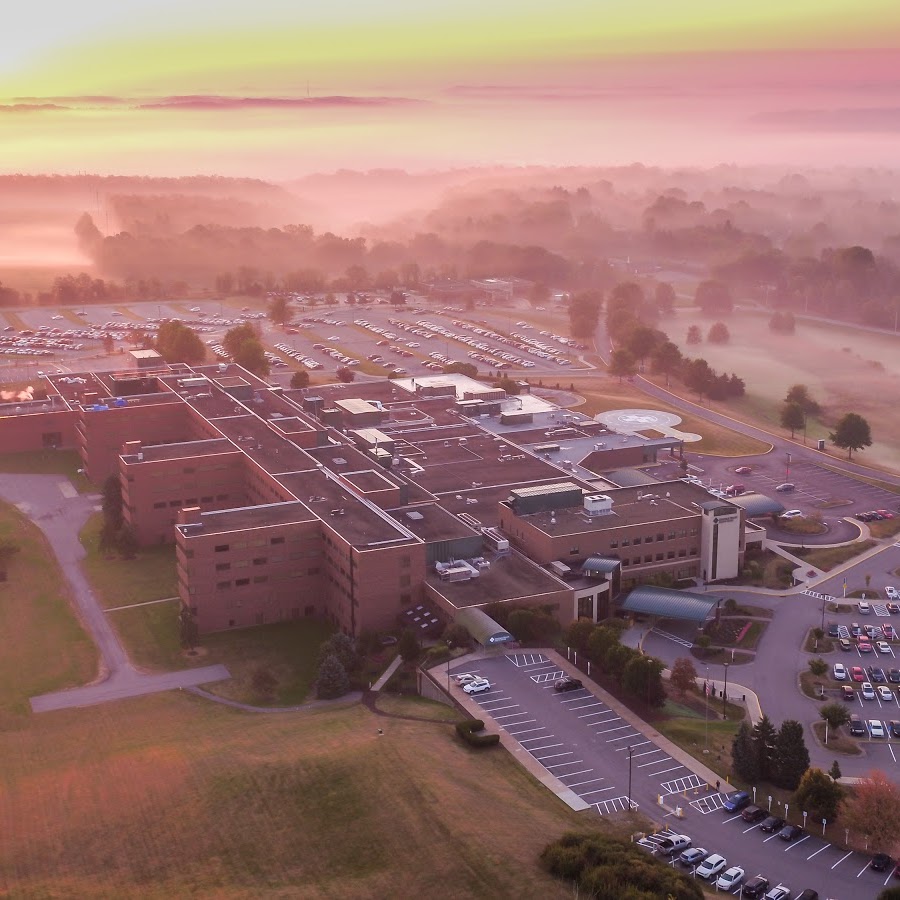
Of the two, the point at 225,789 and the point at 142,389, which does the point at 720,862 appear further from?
the point at 142,389

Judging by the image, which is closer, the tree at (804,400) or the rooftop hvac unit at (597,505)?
the rooftop hvac unit at (597,505)

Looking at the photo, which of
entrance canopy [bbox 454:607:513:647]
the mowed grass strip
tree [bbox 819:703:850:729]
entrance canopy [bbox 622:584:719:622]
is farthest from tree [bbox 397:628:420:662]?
tree [bbox 819:703:850:729]

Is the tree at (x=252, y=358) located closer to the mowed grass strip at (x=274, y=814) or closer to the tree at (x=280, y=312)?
the tree at (x=280, y=312)

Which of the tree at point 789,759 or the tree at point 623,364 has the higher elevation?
the tree at point 623,364

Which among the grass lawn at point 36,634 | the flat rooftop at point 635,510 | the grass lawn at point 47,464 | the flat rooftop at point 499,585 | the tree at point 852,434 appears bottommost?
the grass lawn at point 36,634

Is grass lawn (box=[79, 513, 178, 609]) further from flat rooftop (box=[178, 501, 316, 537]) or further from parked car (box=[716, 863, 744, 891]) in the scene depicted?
parked car (box=[716, 863, 744, 891])

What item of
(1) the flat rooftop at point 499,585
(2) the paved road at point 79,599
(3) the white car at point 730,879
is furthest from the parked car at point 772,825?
(2) the paved road at point 79,599
